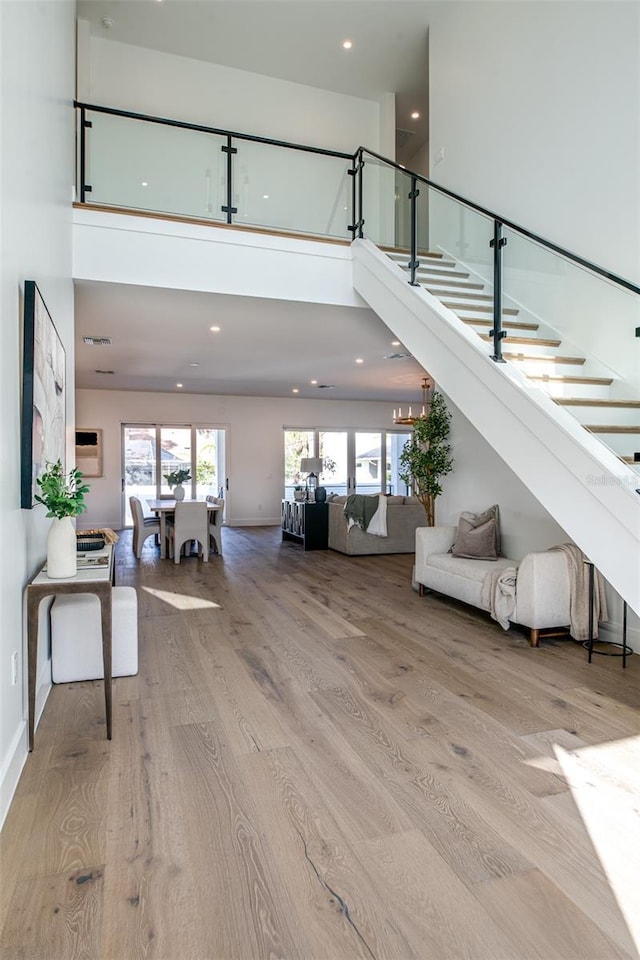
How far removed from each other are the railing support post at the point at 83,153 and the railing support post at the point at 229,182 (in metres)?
1.18

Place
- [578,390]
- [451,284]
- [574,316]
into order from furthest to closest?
[451,284], [574,316], [578,390]

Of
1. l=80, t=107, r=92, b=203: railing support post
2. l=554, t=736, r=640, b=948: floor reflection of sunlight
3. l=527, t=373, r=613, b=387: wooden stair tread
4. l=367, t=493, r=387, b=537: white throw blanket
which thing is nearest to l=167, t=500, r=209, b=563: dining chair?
l=367, t=493, r=387, b=537: white throw blanket

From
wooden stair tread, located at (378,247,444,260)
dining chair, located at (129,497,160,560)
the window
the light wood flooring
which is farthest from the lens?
the window

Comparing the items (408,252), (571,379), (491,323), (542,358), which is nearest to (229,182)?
(408,252)

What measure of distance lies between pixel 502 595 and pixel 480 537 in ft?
2.90

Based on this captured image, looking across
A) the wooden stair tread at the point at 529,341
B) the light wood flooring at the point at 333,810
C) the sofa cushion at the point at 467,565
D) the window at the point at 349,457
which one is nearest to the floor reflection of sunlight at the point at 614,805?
the light wood flooring at the point at 333,810

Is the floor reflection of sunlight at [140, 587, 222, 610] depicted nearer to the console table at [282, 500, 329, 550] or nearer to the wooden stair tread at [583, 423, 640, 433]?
the console table at [282, 500, 329, 550]

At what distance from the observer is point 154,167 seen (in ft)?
17.4

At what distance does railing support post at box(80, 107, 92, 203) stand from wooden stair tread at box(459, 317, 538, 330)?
3.37 meters

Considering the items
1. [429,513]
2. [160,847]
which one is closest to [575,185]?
[429,513]

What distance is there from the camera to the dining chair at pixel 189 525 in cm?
778

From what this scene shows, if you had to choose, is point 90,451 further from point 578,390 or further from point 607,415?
point 607,415

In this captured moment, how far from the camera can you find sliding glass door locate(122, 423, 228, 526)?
12117 millimetres

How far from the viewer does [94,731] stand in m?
2.86
